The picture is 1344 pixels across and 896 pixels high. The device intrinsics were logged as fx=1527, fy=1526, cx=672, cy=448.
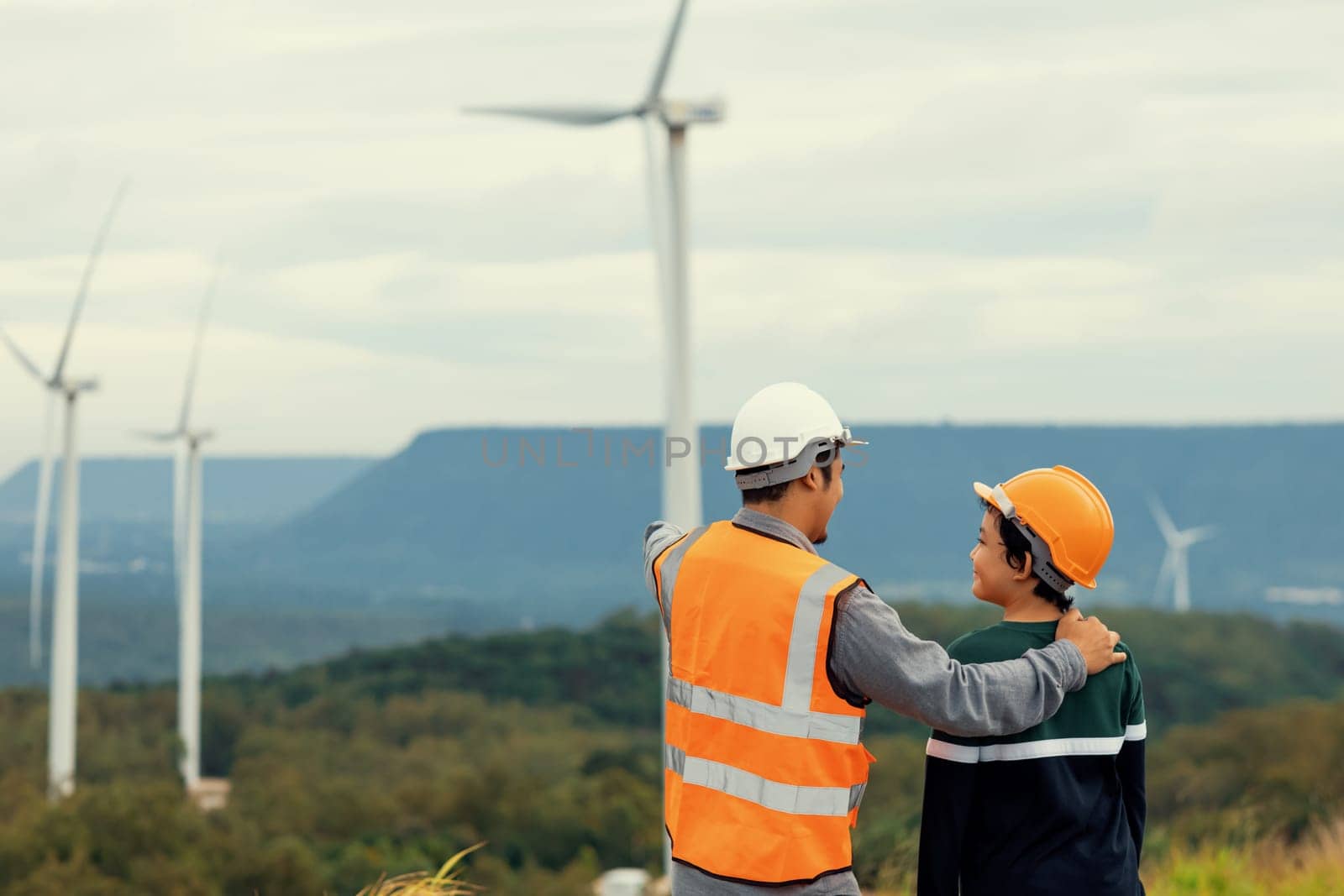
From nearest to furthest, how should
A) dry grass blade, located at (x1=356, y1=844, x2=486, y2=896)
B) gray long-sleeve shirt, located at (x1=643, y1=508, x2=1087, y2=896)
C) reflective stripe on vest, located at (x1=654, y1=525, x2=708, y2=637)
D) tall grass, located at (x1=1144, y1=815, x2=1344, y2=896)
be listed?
gray long-sleeve shirt, located at (x1=643, y1=508, x2=1087, y2=896) → reflective stripe on vest, located at (x1=654, y1=525, x2=708, y2=637) → dry grass blade, located at (x1=356, y1=844, x2=486, y2=896) → tall grass, located at (x1=1144, y1=815, x2=1344, y2=896)

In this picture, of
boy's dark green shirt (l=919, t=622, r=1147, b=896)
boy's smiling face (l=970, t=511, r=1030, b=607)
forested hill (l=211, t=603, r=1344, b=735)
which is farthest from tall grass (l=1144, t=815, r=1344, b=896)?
forested hill (l=211, t=603, r=1344, b=735)

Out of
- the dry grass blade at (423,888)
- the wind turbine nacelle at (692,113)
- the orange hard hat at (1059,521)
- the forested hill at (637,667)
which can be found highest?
the wind turbine nacelle at (692,113)

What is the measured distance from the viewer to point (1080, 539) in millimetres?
5418

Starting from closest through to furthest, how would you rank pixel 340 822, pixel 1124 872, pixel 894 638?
pixel 894 638, pixel 1124 872, pixel 340 822

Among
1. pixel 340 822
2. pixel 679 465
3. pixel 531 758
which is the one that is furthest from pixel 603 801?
pixel 679 465

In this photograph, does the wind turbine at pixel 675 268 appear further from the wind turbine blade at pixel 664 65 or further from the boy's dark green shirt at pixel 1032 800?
the boy's dark green shirt at pixel 1032 800

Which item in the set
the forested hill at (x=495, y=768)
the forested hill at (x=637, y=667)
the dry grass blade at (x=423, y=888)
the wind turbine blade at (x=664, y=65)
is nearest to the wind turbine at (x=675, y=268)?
the wind turbine blade at (x=664, y=65)

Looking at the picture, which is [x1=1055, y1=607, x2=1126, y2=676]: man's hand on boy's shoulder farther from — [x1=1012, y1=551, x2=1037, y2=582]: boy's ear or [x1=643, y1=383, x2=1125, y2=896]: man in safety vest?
[x1=1012, y1=551, x2=1037, y2=582]: boy's ear

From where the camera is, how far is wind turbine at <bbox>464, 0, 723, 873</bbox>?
69.1ft

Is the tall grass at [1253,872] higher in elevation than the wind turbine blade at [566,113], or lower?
lower

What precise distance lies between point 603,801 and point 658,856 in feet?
15.8

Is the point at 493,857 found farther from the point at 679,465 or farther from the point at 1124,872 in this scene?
the point at 1124,872

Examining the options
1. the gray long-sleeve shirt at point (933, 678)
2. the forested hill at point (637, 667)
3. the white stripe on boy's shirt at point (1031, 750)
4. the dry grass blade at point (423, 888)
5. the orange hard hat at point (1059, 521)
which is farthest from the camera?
the forested hill at point (637, 667)

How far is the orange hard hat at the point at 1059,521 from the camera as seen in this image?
5.41m
